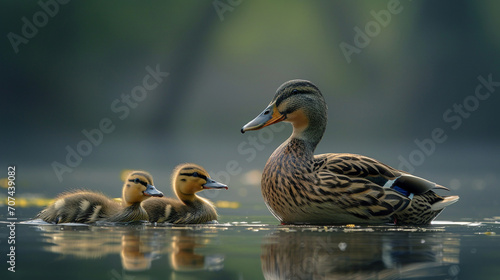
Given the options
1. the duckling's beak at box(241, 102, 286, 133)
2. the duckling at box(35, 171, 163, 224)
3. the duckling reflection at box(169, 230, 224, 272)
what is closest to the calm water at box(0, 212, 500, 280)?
the duckling reflection at box(169, 230, 224, 272)

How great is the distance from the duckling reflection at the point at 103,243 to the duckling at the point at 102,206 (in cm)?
52

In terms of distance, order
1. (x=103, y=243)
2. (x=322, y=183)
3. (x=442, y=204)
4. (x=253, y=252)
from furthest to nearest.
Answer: (x=442, y=204), (x=322, y=183), (x=103, y=243), (x=253, y=252)

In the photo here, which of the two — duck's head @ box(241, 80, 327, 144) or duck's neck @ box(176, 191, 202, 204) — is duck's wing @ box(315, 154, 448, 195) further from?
duck's neck @ box(176, 191, 202, 204)

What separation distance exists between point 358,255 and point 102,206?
323 cm

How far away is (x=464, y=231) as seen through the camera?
5605 millimetres

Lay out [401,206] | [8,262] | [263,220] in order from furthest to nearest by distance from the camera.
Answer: [263,220] < [401,206] < [8,262]

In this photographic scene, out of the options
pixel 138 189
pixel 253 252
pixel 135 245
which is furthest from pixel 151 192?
pixel 253 252

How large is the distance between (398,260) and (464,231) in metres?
2.15

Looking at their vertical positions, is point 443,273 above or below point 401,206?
below

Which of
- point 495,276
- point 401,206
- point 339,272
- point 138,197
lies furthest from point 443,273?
point 138,197

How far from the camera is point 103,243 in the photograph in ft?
14.7

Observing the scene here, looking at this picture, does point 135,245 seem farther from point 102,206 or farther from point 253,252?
point 102,206

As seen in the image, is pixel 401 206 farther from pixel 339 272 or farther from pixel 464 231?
pixel 339 272

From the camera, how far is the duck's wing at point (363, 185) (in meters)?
5.90
